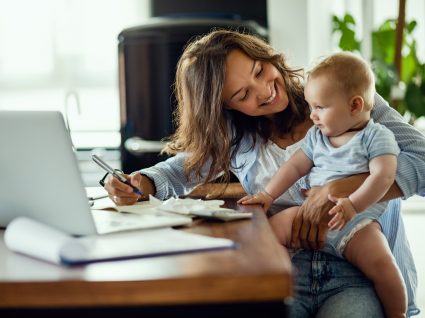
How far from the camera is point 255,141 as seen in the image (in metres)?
2.09

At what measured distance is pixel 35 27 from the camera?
4.66m

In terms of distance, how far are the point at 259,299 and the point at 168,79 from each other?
3.04 meters

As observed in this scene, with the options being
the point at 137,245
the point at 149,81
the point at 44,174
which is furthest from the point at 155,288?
the point at 149,81

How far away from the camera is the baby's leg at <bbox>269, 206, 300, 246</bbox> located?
1.74 meters

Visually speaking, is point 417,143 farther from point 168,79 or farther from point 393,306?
point 168,79

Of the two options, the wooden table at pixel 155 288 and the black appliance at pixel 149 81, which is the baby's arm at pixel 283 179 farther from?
the black appliance at pixel 149 81

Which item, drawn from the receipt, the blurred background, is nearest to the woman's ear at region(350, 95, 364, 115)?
the receipt

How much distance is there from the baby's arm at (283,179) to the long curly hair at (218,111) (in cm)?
21

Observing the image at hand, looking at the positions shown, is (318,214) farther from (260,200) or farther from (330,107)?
(330,107)

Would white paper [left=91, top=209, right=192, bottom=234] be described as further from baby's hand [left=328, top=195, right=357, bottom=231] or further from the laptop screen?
baby's hand [left=328, top=195, right=357, bottom=231]

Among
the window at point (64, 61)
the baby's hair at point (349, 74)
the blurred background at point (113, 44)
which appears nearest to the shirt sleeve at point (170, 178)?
the baby's hair at point (349, 74)

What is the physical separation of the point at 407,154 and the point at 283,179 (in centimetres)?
29

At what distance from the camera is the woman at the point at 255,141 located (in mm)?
1771

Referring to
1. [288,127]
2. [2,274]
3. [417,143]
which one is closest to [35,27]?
[288,127]
